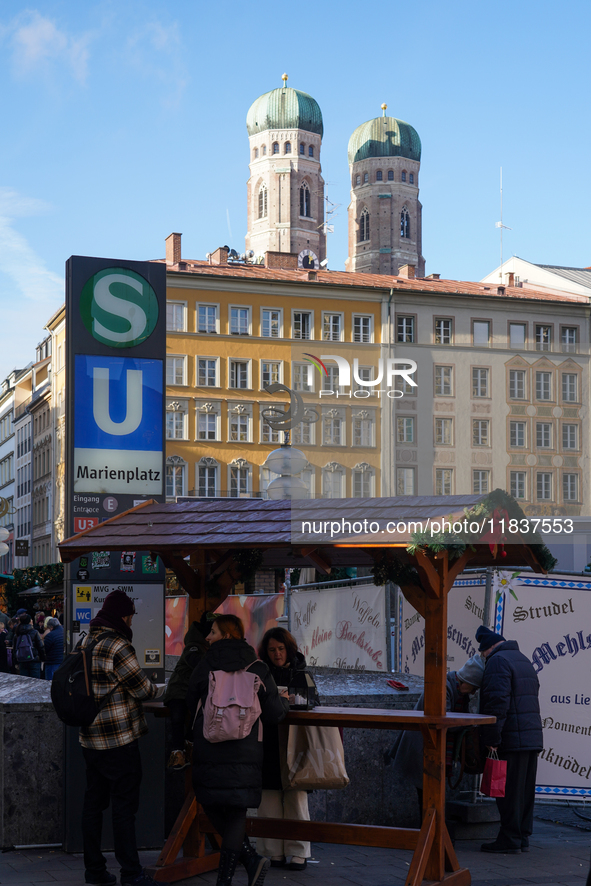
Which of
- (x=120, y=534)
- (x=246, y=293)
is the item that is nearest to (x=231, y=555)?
(x=120, y=534)

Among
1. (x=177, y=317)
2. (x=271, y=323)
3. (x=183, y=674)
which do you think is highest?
(x=177, y=317)

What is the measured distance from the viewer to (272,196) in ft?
437

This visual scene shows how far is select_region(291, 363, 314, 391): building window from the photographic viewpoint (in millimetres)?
7406

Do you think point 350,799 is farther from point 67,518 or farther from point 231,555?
point 67,518

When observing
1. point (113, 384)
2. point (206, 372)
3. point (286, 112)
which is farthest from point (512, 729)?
point (286, 112)

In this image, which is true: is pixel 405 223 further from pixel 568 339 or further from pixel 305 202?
pixel 568 339

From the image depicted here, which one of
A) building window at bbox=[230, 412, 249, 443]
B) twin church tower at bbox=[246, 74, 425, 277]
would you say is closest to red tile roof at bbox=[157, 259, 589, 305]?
building window at bbox=[230, 412, 249, 443]

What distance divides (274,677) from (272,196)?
129 meters

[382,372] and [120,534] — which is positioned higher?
[382,372]

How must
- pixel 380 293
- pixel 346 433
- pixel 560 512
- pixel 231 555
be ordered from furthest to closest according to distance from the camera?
pixel 380 293 < pixel 231 555 < pixel 560 512 < pixel 346 433

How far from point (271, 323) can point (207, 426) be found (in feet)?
20.8

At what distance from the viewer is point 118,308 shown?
9.12m

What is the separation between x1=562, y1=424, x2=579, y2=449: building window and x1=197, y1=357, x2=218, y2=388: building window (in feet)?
178

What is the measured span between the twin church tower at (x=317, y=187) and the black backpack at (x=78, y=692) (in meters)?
125
